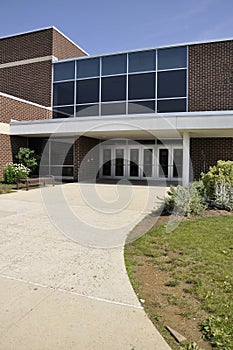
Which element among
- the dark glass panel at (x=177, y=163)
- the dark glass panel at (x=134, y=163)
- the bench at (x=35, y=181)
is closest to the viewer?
the bench at (x=35, y=181)

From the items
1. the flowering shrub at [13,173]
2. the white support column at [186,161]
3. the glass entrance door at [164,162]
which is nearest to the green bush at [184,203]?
the white support column at [186,161]

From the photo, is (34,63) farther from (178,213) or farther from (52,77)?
(178,213)

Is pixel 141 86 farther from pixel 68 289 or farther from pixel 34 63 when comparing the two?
pixel 68 289

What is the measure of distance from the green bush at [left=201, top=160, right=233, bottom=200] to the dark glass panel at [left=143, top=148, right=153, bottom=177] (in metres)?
9.61

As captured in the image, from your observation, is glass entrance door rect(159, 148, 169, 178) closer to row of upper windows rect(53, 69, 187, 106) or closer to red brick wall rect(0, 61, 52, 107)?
row of upper windows rect(53, 69, 187, 106)

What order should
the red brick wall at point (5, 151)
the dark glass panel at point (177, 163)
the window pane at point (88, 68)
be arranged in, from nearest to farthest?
the red brick wall at point (5, 151)
the dark glass panel at point (177, 163)
the window pane at point (88, 68)

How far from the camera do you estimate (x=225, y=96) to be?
51.4ft

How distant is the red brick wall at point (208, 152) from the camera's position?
15.1 m

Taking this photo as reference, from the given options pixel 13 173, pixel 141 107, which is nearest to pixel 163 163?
pixel 141 107

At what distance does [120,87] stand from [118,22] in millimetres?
4200

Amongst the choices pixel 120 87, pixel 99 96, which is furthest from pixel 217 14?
pixel 99 96

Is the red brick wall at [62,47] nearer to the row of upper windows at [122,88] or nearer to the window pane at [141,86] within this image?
the row of upper windows at [122,88]

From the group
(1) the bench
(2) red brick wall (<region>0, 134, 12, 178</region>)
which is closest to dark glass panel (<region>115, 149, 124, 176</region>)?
(1) the bench

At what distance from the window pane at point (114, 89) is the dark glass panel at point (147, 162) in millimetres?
3888
